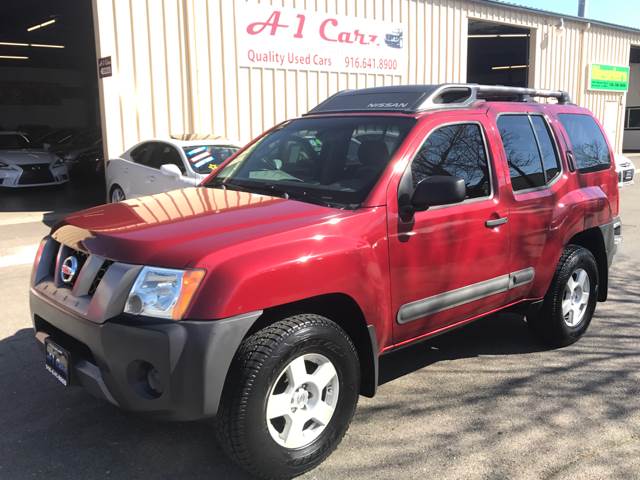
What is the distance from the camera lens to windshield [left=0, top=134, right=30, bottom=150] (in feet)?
52.5

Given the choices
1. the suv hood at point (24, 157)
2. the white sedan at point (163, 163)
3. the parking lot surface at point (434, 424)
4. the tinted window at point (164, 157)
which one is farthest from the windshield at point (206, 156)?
the suv hood at point (24, 157)

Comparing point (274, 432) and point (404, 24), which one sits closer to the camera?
point (274, 432)

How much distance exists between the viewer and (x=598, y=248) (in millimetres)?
4965

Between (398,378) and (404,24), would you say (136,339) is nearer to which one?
(398,378)

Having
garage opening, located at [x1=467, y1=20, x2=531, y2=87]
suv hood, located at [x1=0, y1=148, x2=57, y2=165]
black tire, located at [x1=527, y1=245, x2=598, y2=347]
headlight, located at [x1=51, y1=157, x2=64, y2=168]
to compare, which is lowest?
black tire, located at [x1=527, y1=245, x2=598, y2=347]

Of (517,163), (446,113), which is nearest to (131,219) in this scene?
(446,113)

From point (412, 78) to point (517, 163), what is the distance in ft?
40.1

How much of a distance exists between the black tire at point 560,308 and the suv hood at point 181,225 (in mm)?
→ 2156

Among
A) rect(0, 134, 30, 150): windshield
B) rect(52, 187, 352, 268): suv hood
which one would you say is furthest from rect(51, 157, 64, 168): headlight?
rect(52, 187, 352, 268): suv hood

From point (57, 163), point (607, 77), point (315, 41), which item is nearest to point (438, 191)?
point (315, 41)

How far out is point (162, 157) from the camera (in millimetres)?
9297

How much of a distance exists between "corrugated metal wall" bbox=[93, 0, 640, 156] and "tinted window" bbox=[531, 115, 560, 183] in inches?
341

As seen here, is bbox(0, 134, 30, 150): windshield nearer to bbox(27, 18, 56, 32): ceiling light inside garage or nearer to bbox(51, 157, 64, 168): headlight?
bbox(51, 157, 64, 168): headlight

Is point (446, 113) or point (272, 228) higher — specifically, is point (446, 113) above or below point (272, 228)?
above
